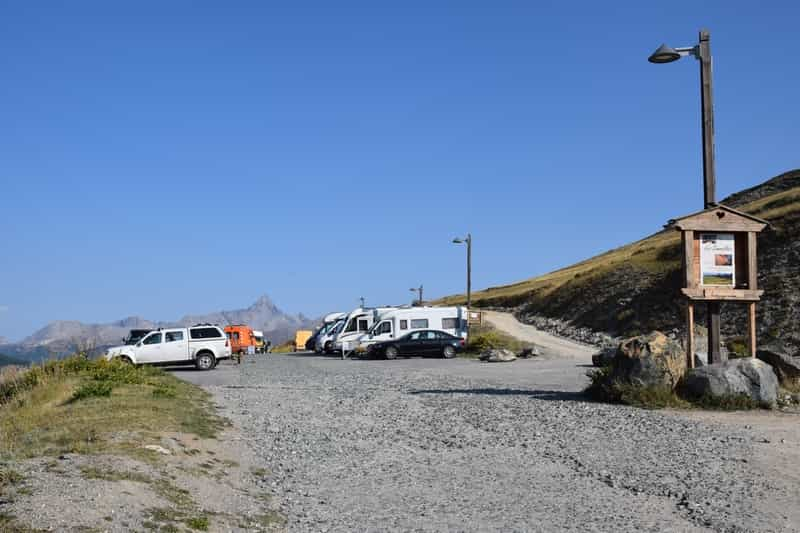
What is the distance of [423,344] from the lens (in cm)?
3972

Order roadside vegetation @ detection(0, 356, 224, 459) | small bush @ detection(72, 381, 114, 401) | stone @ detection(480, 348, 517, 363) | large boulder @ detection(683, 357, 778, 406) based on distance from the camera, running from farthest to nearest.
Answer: stone @ detection(480, 348, 517, 363) → small bush @ detection(72, 381, 114, 401) → large boulder @ detection(683, 357, 778, 406) → roadside vegetation @ detection(0, 356, 224, 459)

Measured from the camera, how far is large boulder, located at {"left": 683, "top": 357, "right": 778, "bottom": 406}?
15.2 m

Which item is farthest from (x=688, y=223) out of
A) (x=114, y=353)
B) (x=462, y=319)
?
(x=462, y=319)

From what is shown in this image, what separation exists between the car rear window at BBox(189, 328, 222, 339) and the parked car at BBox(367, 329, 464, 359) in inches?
356

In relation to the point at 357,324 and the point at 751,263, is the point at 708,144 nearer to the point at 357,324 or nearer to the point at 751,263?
the point at 751,263

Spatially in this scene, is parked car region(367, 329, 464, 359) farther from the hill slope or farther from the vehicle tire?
the hill slope

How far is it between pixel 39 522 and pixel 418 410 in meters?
10.8

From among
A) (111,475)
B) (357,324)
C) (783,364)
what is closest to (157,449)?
(111,475)

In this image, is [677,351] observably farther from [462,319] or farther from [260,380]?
[462,319]

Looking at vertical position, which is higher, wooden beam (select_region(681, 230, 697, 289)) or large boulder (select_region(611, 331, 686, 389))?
wooden beam (select_region(681, 230, 697, 289))

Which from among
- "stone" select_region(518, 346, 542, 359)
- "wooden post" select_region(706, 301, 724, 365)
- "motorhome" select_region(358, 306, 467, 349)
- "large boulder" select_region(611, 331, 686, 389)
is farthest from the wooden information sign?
"motorhome" select_region(358, 306, 467, 349)

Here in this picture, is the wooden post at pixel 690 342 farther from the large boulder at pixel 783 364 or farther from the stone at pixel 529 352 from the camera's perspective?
the stone at pixel 529 352

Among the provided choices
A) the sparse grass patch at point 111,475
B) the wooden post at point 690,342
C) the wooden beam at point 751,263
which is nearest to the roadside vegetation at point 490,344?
the wooden post at point 690,342

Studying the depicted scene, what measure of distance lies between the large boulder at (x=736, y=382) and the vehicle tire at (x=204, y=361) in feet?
72.1
